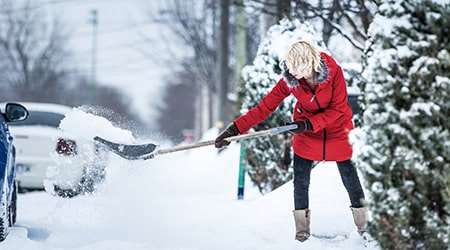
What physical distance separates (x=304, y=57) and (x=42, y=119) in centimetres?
675

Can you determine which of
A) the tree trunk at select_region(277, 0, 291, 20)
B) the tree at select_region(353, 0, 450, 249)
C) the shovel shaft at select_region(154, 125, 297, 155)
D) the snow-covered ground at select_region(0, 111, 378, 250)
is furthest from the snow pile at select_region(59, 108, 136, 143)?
the tree trunk at select_region(277, 0, 291, 20)

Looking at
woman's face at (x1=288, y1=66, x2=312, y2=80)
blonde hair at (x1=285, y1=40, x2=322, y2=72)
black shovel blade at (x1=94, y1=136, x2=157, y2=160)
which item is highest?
blonde hair at (x1=285, y1=40, x2=322, y2=72)

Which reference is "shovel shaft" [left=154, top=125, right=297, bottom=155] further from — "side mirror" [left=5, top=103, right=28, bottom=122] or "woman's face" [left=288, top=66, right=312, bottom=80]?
"side mirror" [left=5, top=103, right=28, bottom=122]

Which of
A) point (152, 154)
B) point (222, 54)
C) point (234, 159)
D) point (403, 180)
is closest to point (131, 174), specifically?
point (152, 154)

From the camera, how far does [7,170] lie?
506 centimetres

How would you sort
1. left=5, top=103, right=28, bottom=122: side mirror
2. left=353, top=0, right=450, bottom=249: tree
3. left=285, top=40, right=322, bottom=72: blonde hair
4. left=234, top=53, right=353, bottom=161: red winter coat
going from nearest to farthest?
left=353, top=0, right=450, bottom=249: tree → left=285, top=40, right=322, bottom=72: blonde hair → left=234, top=53, right=353, bottom=161: red winter coat → left=5, top=103, right=28, bottom=122: side mirror

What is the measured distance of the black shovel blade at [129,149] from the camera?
Result: 558 centimetres

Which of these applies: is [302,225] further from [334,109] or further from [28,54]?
[28,54]

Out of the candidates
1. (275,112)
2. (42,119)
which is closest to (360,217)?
(275,112)

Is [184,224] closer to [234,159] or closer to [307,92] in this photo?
[307,92]

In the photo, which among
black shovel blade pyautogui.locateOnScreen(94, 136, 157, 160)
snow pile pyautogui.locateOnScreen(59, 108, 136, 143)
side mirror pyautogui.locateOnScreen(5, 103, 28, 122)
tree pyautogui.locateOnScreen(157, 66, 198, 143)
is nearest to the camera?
side mirror pyautogui.locateOnScreen(5, 103, 28, 122)

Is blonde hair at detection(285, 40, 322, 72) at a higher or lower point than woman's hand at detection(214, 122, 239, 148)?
higher

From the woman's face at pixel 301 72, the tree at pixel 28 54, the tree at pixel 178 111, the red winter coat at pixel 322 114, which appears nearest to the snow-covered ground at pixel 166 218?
the red winter coat at pixel 322 114

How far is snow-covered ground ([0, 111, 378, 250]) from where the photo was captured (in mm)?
4797
